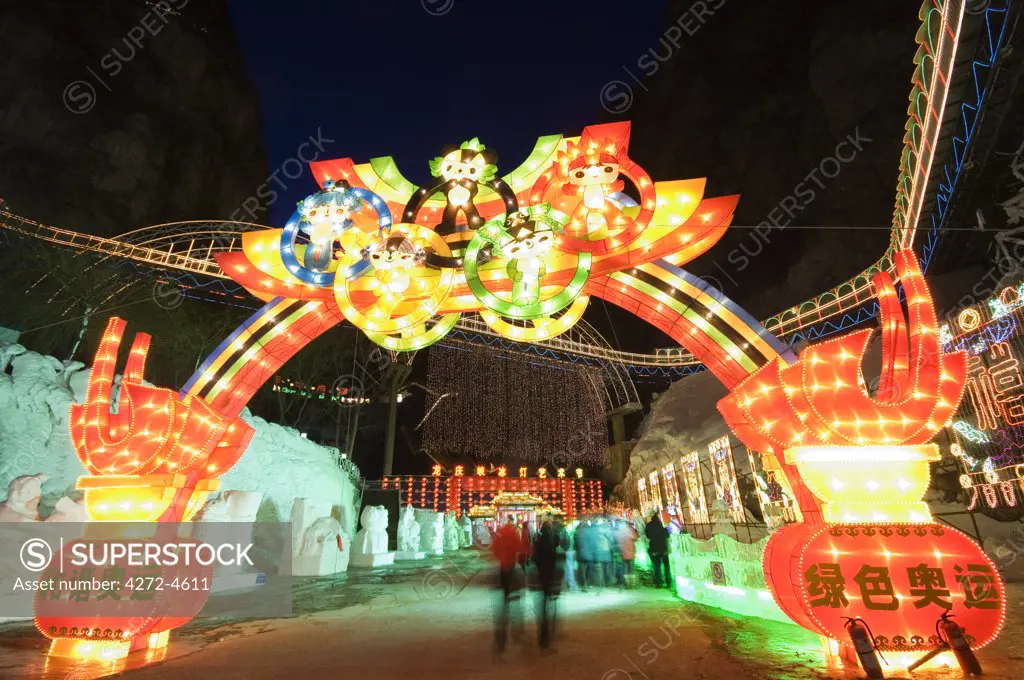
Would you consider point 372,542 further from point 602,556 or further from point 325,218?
point 325,218

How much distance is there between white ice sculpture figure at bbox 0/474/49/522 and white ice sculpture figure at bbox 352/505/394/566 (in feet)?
32.2

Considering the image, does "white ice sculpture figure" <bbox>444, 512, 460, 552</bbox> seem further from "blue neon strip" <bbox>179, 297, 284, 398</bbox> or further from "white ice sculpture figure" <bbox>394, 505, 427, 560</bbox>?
"blue neon strip" <bbox>179, 297, 284, 398</bbox>

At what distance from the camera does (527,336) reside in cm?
644

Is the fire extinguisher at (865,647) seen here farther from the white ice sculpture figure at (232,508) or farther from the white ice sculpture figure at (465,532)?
the white ice sculpture figure at (465,532)

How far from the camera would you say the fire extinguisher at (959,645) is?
4.06 m

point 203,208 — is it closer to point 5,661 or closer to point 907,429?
point 5,661

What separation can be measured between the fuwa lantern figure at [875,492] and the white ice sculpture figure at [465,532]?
26.5 meters

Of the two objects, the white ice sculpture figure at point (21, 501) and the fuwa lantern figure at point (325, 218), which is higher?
the fuwa lantern figure at point (325, 218)

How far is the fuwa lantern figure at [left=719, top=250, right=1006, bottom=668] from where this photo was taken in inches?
166

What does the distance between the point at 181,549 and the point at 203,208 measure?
1208 inches

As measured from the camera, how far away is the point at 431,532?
24.4 m

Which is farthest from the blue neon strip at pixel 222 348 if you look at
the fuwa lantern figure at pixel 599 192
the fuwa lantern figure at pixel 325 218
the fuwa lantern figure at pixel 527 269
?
the fuwa lantern figure at pixel 599 192

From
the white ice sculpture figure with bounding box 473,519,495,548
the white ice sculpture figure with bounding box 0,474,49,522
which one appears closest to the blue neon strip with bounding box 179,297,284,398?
the white ice sculpture figure with bounding box 0,474,49,522

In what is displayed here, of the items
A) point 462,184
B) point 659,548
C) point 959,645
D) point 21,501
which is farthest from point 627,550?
point 21,501
